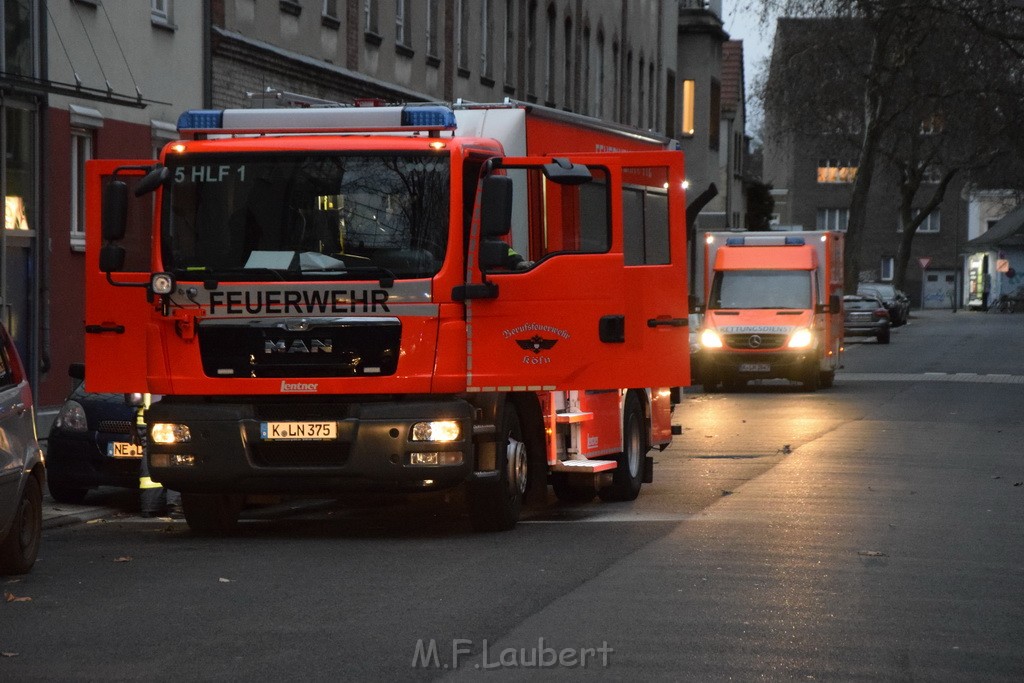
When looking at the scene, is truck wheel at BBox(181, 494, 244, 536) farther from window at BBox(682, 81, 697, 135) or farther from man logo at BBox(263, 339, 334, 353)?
window at BBox(682, 81, 697, 135)

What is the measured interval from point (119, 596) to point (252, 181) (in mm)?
3285

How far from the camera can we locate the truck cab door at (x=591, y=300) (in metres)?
12.4

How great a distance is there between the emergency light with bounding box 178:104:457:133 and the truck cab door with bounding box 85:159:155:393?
0.57 m

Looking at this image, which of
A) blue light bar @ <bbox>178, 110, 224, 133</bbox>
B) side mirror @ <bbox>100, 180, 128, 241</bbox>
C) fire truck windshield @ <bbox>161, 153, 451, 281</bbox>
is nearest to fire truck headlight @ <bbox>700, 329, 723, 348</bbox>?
blue light bar @ <bbox>178, 110, 224, 133</bbox>

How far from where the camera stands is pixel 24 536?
1089 centimetres

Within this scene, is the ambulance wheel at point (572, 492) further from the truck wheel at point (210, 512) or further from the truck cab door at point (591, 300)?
the truck wheel at point (210, 512)

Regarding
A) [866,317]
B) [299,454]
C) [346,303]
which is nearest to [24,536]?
[299,454]

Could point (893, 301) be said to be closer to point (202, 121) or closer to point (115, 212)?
point (202, 121)

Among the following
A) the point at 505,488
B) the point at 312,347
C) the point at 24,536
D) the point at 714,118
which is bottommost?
the point at 24,536

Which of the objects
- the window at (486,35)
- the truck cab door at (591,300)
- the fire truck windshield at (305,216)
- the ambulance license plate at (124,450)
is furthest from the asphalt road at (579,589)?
the window at (486,35)

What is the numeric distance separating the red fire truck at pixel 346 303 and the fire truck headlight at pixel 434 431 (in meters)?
0.01

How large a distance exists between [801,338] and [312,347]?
20.5 m

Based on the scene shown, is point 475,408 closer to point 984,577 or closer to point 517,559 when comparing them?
point 517,559

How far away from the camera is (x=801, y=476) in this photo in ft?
54.6
